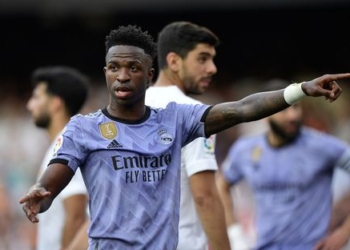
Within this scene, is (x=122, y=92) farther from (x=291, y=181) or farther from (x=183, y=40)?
(x=291, y=181)

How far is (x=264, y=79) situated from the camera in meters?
20.8

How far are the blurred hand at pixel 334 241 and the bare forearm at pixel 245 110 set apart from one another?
3656 millimetres

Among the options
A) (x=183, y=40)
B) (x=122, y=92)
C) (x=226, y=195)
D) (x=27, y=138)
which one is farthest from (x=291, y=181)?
(x=27, y=138)

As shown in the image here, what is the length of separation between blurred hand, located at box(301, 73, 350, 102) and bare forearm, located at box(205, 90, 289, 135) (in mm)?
224

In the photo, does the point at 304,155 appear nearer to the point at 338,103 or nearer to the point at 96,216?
the point at 96,216

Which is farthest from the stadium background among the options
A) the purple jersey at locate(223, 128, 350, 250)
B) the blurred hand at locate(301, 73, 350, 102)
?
the blurred hand at locate(301, 73, 350, 102)

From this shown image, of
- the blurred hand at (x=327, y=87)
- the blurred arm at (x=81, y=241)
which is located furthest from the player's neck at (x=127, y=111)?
the blurred arm at (x=81, y=241)

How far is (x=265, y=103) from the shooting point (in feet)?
20.8

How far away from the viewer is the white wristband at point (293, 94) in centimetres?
618

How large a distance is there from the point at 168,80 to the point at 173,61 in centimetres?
14

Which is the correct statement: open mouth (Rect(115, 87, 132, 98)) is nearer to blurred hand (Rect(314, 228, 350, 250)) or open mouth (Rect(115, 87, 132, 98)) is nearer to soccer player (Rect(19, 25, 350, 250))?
soccer player (Rect(19, 25, 350, 250))

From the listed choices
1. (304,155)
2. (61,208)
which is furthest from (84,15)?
(61,208)

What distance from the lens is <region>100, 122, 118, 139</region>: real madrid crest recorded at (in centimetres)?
634

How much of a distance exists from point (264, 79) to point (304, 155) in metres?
10.3
